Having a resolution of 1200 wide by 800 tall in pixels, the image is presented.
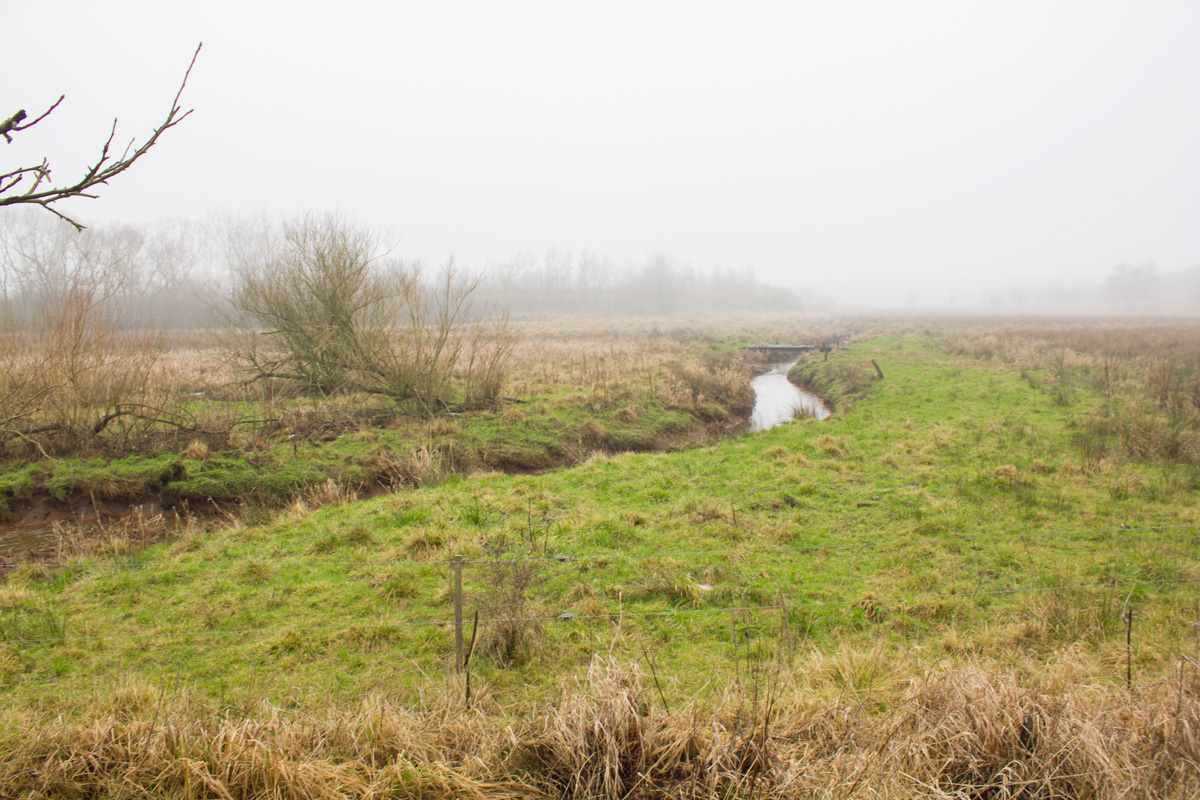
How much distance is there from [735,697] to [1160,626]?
158 inches

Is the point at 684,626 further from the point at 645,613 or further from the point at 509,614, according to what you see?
the point at 509,614

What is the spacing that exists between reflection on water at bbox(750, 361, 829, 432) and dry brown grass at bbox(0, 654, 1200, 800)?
37.6 feet

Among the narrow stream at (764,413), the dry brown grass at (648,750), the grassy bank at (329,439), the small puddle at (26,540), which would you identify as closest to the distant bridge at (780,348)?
the narrow stream at (764,413)

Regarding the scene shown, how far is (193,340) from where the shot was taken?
24.7 metres

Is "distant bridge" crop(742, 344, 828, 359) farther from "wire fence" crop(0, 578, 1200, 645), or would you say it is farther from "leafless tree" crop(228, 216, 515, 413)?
"wire fence" crop(0, 578, 1200, 645)

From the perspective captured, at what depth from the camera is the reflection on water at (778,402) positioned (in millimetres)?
16328

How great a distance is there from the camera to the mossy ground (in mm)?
4668

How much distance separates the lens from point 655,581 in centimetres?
610

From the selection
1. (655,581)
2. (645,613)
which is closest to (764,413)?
(655,581)

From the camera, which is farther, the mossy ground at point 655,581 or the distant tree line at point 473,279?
the distant tree line at point 473,279

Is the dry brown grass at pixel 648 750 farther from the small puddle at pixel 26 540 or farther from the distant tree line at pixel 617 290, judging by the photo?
the distant tree line at pixel 617 290

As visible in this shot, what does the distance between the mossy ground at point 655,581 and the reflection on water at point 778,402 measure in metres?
5.67

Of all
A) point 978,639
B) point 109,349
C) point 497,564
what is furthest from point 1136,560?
point 109,349

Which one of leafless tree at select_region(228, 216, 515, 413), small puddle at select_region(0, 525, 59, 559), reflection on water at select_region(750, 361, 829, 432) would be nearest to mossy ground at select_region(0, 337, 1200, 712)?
small puddle at select_region(0, 525, 59, 559)
